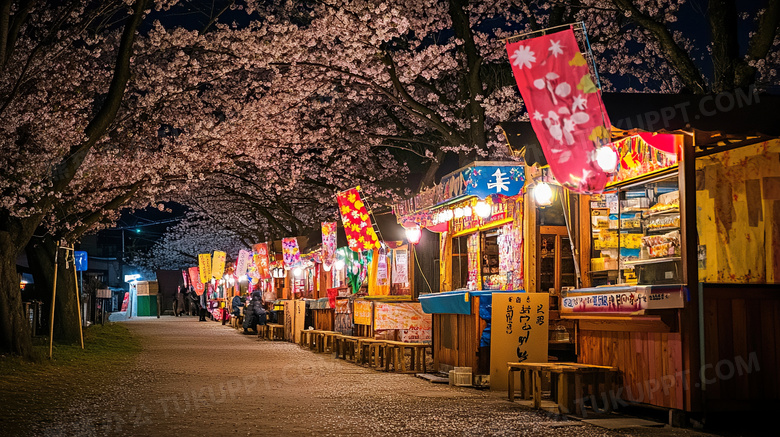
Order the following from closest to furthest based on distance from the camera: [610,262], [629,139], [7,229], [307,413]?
[307,413]
[629,139]
[610,262]
[7,229]

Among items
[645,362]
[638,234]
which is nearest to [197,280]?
[638,234]

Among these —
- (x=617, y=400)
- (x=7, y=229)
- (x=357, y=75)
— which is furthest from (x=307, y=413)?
(x=357, y=75)

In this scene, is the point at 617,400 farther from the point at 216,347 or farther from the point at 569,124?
the point at 216,347

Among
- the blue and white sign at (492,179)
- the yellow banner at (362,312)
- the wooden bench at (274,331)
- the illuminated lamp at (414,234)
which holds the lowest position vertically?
the wooden bench at (274,331)

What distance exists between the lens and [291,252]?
2898cm

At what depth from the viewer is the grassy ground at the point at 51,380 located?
9.01 meters

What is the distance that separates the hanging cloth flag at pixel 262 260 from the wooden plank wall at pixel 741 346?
27.2 meters

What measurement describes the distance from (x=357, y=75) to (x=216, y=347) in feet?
31.9

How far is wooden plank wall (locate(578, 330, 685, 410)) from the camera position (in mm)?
8430

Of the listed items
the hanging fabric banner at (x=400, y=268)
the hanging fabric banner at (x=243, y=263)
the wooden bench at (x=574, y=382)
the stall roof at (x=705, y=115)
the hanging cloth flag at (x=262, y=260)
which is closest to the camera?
the stall roof at (x=705, y=115)

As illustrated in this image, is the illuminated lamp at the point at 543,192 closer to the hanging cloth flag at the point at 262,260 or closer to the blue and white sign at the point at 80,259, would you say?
the blue and white sign at the point at 80,259

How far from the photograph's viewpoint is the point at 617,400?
9430 millimetres

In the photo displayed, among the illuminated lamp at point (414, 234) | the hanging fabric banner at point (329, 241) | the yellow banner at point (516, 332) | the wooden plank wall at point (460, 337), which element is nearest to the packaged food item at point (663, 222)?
the yellow banner at point (516, 332)

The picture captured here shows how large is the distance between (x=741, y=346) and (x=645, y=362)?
1.12m
